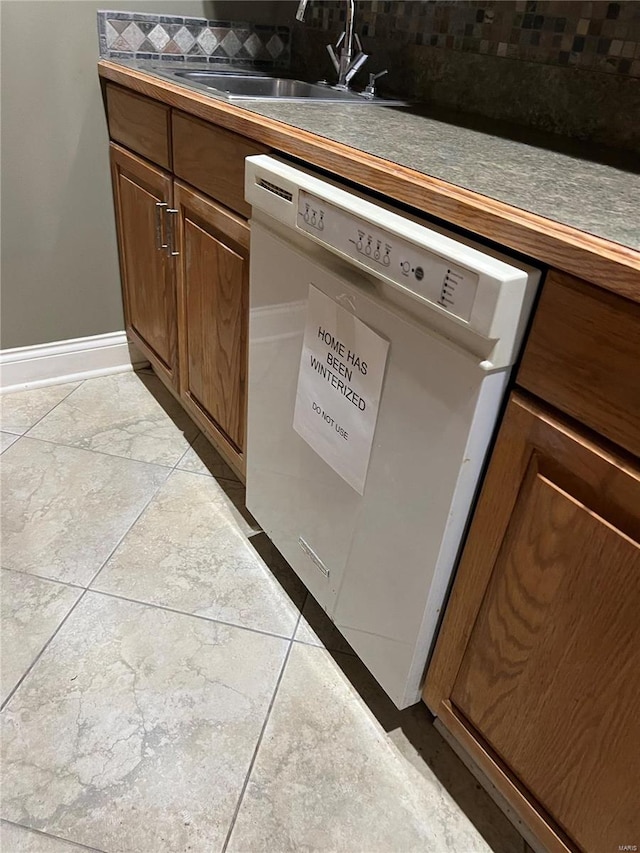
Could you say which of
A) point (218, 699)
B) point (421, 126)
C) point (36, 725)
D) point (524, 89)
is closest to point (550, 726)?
point (218, 699)

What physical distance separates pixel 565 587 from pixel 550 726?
20 centimetres

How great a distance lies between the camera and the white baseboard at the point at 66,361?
184 centimetres

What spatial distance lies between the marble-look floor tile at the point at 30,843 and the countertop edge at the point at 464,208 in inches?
38.8

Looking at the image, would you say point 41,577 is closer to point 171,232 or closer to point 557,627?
point 171,232

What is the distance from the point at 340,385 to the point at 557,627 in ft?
1.39

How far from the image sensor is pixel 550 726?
74cm

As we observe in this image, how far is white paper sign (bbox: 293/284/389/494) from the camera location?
832 mm

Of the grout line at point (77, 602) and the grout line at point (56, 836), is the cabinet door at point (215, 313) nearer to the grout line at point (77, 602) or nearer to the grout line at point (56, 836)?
the grout line at point (77, 602)

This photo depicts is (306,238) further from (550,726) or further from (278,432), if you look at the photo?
(550,726)

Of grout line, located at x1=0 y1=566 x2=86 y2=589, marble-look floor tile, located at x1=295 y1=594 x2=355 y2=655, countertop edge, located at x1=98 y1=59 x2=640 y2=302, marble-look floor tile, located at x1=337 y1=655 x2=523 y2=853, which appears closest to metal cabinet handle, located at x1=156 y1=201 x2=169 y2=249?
countertop edge, located at x1=98 y1=59 x2=640 y2=302

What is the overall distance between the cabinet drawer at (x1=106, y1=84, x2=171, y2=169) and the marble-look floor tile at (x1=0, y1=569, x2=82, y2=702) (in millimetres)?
937

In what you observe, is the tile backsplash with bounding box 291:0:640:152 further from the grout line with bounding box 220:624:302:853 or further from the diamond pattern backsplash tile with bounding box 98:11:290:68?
the grout line with bounding box 220:624:302:853

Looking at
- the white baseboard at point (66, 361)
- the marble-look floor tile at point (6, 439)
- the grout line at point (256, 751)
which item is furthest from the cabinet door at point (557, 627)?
the white baseboard at point (66, 361)

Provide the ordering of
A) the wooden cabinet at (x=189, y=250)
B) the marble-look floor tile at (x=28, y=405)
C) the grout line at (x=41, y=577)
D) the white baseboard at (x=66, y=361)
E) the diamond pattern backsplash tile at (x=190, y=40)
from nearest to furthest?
the wooden cabinet at (x=189, y=250) → the grout line at (x=41, y=577) → the diamond pattern backsplash tile at (x=190, y=40) → the marble-look floor tile at (x=28, y=405) → the white baseboard at (x=66, y=361)
